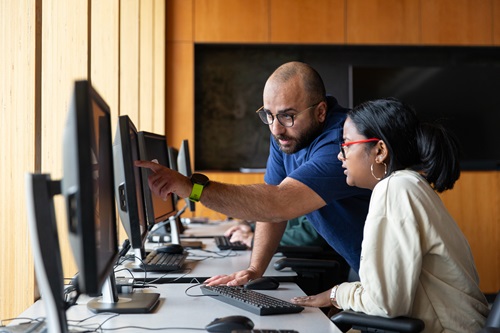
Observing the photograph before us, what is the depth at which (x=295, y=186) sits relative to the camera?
216cm

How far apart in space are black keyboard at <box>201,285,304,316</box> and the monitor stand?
185 mm

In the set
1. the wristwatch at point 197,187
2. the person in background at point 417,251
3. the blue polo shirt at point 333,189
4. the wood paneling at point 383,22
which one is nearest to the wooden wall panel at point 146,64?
the wood paneling at point 383,22

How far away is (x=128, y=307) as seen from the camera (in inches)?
66.2

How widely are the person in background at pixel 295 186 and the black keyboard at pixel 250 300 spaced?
147 mm

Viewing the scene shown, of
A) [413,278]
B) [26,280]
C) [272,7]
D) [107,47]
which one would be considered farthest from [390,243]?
[272,7]

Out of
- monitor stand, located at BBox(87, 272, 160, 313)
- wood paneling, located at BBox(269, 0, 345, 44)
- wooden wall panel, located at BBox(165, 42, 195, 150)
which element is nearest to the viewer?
monitor stand, located at BBox(87, 272, 160, 313)

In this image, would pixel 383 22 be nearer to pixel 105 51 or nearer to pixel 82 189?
pixel 105 51

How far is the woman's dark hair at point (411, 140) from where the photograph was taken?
181cm

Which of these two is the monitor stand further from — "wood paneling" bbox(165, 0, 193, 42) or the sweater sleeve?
"wood paneling" bbox(165, 0, 193, 42)

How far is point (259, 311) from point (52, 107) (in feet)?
3.54

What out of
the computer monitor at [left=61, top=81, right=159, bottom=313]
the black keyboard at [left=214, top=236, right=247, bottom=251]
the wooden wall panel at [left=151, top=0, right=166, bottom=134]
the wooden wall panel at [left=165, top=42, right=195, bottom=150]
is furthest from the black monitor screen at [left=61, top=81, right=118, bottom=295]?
the wooden wall panel at [left=165, top=42, right=195, bottom=150]

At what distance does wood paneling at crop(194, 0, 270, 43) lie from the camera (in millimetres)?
5973

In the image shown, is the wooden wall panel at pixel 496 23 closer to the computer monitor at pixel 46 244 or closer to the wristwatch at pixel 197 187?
the wristwatch at pixel 197 187

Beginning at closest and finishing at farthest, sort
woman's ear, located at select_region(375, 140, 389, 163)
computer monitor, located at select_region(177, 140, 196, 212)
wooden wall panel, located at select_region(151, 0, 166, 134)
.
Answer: woman's ear, located at select_region(375, 140, 389, 163) → computer monitor, located at select_region(177, 140, 196, 212) → wooden wall panel, located at select_region(151, 0, 166, 134)
